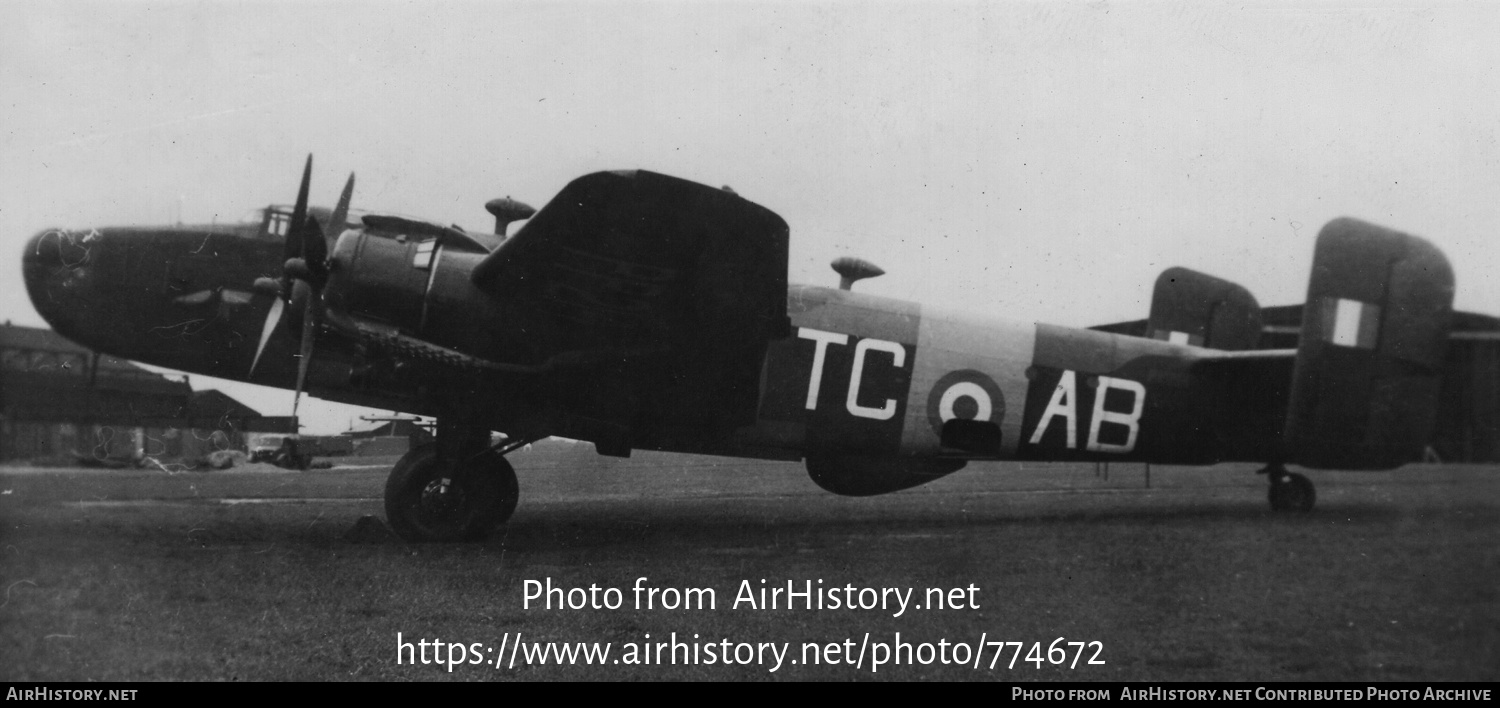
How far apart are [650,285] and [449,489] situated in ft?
6.33

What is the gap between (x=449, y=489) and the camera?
5703 millimetres

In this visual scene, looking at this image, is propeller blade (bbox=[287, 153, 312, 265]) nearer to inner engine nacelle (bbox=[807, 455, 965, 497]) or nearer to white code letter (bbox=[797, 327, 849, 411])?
white code letter (bbox=[797, 327, 849, 411])

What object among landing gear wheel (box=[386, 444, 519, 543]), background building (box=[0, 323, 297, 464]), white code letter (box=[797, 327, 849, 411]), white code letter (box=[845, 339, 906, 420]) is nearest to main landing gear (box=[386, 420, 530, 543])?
landing gear wheel (box=[386, 444, 519, 543])

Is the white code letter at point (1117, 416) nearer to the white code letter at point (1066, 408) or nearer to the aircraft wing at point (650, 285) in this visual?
the white code letter at point (1066, 408)

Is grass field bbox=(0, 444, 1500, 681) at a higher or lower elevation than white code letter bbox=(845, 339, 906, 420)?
lower

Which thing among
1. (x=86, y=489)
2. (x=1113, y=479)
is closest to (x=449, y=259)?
(x=86, y=489)

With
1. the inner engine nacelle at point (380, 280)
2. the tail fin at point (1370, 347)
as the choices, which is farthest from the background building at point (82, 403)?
the tail fin at point (1370, 347)

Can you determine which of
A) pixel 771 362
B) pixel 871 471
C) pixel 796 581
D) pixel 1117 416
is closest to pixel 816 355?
pixel 771 362

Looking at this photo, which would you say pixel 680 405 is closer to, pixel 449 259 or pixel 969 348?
pixel 449 259

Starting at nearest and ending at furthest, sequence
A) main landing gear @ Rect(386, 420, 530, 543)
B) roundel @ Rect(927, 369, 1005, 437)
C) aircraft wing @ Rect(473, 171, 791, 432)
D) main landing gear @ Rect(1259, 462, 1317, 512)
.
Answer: aircraft wing @ Rect(473, 171, 791, 432) < main landing gear @ Rect(386, 420, 530, 543) < roundel @ Rect(927, 369, 1005, 437) < main landing gear @ Rect(1259, 462, 1317, 512)

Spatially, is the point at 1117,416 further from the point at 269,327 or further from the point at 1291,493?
the point at 269,327

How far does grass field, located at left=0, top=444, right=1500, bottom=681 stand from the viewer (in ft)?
10.8

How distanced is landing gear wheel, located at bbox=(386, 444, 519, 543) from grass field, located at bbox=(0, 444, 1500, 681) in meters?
0.19
